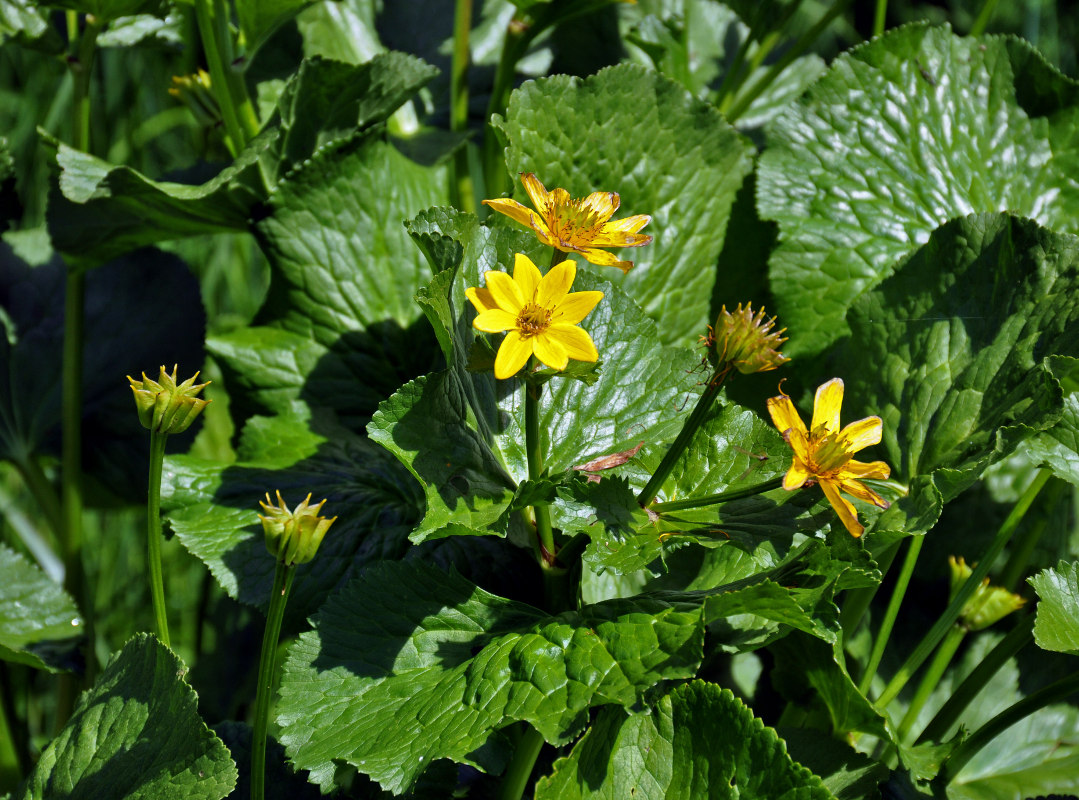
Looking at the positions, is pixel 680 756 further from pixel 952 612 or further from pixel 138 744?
pixel 138 744

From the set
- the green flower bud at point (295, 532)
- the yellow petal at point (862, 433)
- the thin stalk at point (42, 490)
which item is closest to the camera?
the green flower bud at point (295, 532)

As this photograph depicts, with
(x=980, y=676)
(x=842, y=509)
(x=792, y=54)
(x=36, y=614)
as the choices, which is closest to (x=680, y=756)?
(x=842, y=509)

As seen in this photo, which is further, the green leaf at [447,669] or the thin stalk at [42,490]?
the thin stalk at [42,490]

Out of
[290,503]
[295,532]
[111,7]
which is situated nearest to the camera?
[295,532]

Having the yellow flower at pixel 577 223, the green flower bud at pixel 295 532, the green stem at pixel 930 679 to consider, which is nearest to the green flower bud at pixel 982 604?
the green stem at pixel 930 679

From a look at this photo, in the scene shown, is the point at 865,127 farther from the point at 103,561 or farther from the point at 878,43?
the point at 103,561

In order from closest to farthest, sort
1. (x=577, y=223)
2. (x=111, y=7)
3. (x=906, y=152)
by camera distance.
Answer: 1. (x=577, y=223)
2. (x=111, y=7)
3. (x=906, y=152)

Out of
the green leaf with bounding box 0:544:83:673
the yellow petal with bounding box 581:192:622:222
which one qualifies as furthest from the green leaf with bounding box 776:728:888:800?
the green leaf with bounding box 0:544:83:673

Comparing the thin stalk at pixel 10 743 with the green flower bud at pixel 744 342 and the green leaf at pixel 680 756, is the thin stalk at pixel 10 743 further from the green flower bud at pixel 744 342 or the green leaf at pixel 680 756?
the green flower bud at pixel 744 342
